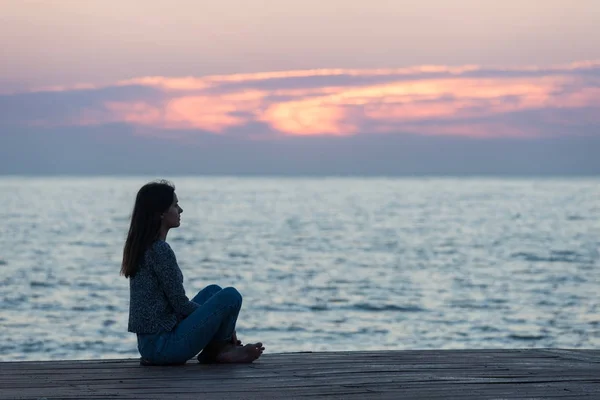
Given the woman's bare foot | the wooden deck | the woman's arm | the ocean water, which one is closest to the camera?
the wooden deck

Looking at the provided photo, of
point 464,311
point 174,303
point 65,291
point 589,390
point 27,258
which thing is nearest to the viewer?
point 589,390

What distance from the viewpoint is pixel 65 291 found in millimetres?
22672

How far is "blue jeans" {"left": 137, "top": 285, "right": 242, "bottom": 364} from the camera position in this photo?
608cm

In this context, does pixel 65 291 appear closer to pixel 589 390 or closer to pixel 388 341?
pixel 388 341

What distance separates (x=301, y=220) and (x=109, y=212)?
18947mm

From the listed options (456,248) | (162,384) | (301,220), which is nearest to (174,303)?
(162,384)

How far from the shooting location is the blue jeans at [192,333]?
6082mm

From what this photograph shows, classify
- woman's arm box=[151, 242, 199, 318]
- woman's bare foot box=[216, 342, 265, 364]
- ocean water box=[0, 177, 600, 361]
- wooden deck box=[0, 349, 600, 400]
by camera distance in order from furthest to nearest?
ocean water box=[0, 177, 600, 361], woman's bare foot box=[216, 342, 265, 364], woman's arm box=[151, 242, 199, 318], wooden deck box=[0, 349, 600, 400]

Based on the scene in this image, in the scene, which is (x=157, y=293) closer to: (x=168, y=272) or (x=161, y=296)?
(x=161, y=296)

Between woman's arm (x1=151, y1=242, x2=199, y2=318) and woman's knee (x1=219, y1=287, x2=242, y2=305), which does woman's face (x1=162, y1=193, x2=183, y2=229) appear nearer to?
woman's arm (x1=151, y1=242, x2=199, y2=318)

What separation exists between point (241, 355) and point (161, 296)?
0.68 metres

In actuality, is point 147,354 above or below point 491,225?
below

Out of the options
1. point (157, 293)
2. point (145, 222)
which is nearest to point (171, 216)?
point (145, 222)

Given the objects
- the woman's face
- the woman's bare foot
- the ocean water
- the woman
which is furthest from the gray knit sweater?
the ocean water
